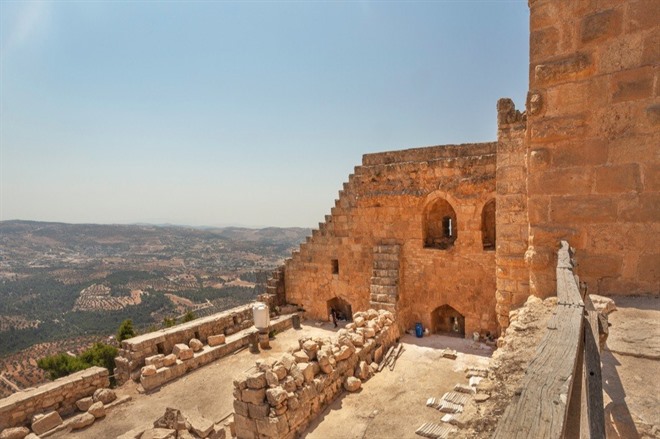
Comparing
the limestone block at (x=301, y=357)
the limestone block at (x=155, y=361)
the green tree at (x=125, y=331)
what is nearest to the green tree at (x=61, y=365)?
the green tree at (x=125, y=331)

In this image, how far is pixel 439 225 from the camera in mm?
10617

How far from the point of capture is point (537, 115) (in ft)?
10.5

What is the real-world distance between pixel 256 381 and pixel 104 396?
3615mm

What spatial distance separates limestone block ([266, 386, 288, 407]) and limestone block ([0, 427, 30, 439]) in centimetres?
423

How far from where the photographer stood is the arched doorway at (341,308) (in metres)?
11.9

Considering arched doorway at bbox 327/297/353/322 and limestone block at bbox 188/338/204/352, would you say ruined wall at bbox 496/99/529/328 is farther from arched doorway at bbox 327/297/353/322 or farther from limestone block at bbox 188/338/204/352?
limestone block at bbox 188/338/204/352

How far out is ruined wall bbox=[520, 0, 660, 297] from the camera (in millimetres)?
2762

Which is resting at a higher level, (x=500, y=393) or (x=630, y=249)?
(x=630, y=249)

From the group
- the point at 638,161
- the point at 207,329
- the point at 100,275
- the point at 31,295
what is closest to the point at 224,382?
the point at 207,329

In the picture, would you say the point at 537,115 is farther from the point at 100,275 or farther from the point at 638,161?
the point at 100,275

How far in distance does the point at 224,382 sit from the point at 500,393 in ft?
23.9

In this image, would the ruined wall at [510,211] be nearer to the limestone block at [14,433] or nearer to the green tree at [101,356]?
the limestone block at [14,433]

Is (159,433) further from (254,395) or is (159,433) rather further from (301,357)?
(301,357)

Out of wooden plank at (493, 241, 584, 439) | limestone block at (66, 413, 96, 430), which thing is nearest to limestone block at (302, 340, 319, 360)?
limestone block at (66, 413, 96, 430)
